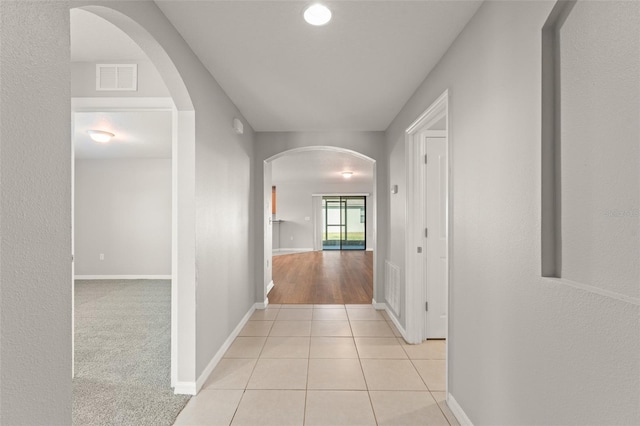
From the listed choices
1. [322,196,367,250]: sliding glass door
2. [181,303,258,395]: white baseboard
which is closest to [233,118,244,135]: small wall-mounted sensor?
[181,303,258,395]: white baseboard

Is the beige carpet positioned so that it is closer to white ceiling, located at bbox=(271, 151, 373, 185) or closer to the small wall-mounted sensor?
Result: the small wall-mounted sensor

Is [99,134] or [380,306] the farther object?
[99,134]

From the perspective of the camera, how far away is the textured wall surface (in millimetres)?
846

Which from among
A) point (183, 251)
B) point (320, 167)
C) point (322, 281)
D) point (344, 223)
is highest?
point (320, 167)

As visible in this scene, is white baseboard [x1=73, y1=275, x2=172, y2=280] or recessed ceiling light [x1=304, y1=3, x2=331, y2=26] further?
white baseboard [x1=73, y1=275, x2=172, y2=280]

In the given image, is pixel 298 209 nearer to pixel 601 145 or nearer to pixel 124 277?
pixel 124 277

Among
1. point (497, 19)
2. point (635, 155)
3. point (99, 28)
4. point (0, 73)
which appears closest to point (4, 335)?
point (0, 73)

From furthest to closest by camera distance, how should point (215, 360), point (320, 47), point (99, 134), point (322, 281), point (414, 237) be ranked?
point (322, 281) → point (99, 134) → point (414, 237) → point (215, 360) → point (320, 47)

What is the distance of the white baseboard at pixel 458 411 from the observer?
173 cm

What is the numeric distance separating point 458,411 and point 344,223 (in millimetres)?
9397

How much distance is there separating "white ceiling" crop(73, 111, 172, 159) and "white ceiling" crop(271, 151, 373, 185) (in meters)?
2.13

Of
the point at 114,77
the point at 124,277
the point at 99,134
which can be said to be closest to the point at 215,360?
the point at 114,77

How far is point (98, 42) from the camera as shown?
206 centimetres

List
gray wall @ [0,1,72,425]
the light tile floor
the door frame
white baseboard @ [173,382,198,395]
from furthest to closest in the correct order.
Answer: the door frame
white baseboard @ [173,382,198,395]
the light tile floor
gray wall @ [0,1,72,425]
